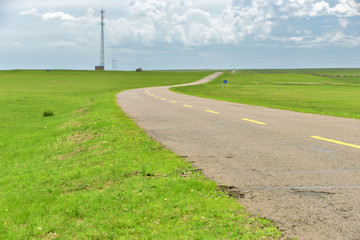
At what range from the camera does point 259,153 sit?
7.68 meters

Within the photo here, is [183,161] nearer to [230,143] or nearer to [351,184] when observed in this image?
[230,143]

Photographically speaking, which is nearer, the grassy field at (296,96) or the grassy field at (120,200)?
the grassy field at (120,200)

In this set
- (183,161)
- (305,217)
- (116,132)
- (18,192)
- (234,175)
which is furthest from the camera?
(116,132)

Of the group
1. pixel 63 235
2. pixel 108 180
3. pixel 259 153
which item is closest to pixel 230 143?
pixel 259 153

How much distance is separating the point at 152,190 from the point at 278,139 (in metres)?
5.12

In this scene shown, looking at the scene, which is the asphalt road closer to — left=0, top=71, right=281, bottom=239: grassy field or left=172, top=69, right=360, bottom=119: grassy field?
left=0, top=71, right=281, bottom=239: grassy field

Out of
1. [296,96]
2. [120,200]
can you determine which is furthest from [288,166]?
[296,96]

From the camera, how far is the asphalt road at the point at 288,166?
4.08m

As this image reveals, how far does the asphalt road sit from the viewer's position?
4.08 m

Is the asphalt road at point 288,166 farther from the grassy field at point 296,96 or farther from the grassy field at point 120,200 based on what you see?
the grassy field at point 296,96

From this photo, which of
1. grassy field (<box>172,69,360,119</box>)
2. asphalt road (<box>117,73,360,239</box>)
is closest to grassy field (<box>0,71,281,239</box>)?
asphalt road (<box>117,73,360,239</box>)

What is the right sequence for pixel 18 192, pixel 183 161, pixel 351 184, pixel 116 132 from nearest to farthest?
pixel 351 184 → pixel 18 192 → pixel 183 161 → pixel 116 132

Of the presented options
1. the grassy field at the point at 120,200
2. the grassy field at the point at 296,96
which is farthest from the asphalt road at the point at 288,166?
the grassy field at the point at 296,96

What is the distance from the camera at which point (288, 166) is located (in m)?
6.48
